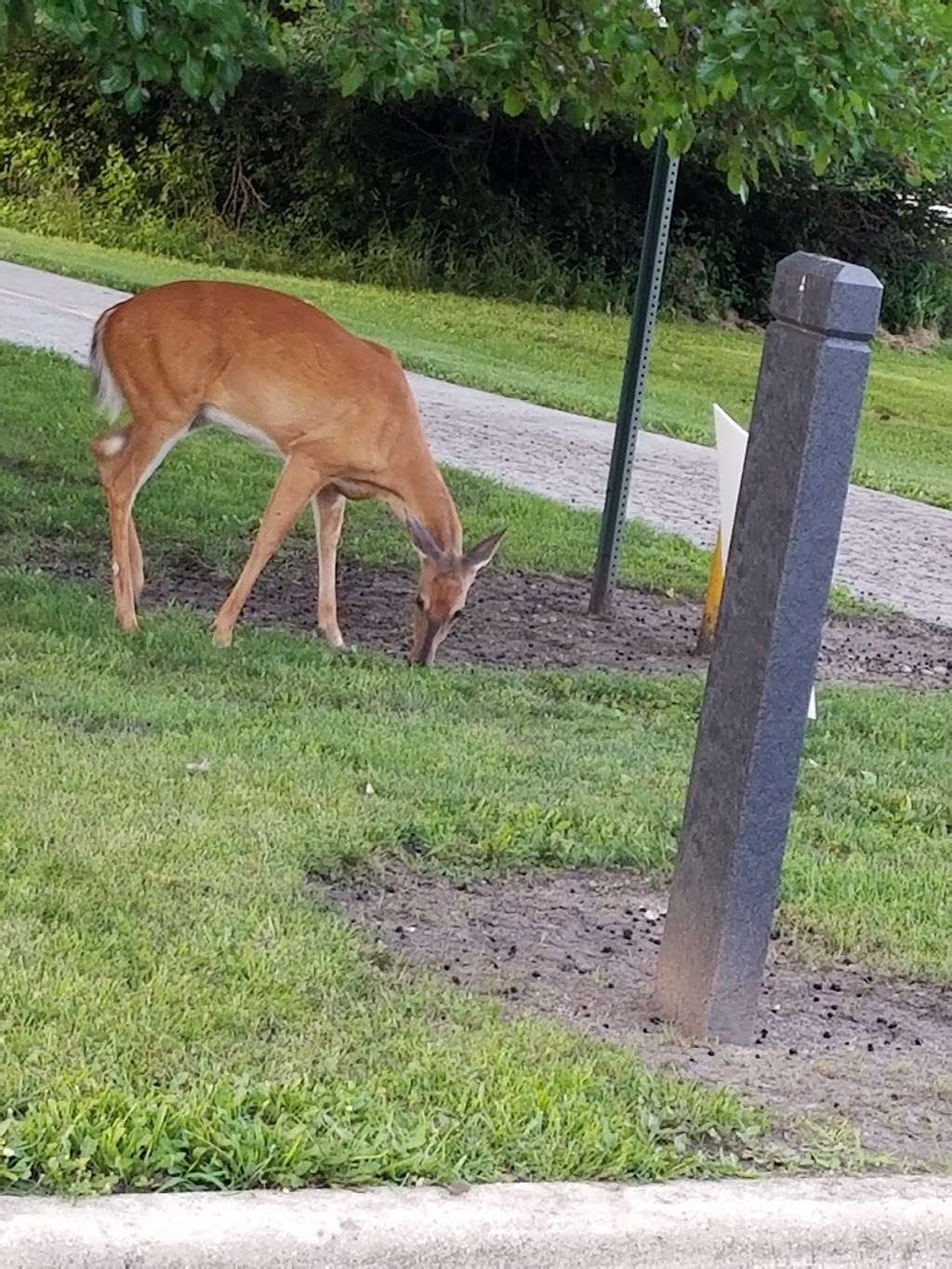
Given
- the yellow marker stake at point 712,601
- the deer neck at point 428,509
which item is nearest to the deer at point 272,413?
the deer neck at point 428,509

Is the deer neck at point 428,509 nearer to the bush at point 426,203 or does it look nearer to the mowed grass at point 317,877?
the mowed grass at point 317,877

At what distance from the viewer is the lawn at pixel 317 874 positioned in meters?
3.60

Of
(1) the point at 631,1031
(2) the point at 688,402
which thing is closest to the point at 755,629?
(1) the point at 631,1031

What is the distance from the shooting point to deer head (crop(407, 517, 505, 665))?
25.8 ft

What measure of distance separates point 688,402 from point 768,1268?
15.9 metres

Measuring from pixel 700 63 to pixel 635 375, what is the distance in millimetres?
2074

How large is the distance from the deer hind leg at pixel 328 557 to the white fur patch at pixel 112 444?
89cm

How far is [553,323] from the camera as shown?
2431 cm

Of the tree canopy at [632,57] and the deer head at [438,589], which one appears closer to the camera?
the tree canopy at [632,57]

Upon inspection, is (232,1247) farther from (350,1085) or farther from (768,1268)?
→ (768,1268)

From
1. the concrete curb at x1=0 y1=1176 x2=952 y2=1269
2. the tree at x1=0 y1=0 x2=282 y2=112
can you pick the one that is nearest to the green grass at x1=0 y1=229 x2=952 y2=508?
the tree at x1=0 y1=0 x2=282 y2=112

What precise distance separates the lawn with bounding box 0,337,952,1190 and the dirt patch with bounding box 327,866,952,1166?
0.12 m

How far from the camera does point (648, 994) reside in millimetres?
4641

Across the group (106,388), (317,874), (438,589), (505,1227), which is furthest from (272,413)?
(505,1227)
